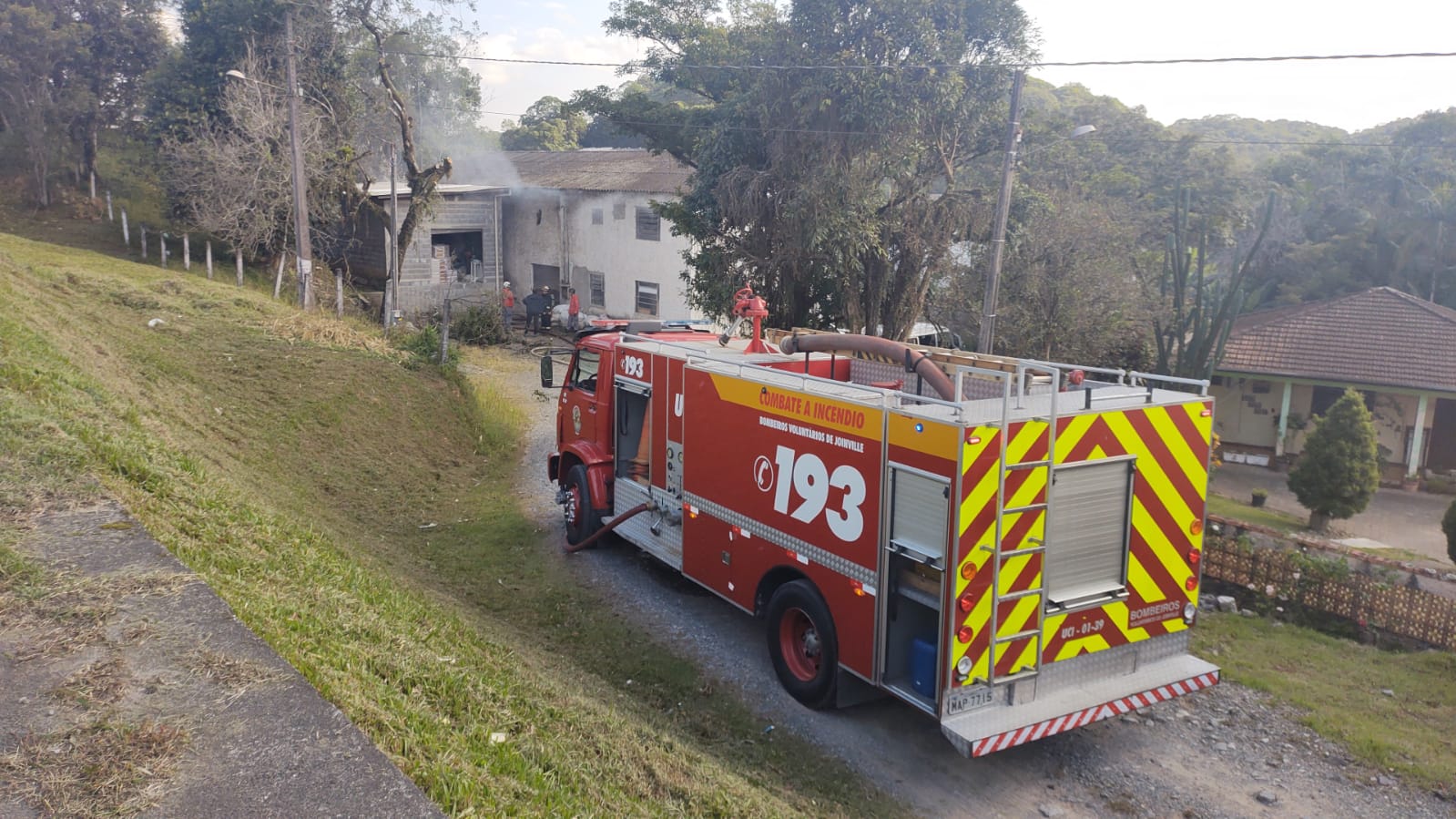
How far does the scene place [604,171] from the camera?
36250 mm

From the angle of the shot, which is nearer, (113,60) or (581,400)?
(581,400)

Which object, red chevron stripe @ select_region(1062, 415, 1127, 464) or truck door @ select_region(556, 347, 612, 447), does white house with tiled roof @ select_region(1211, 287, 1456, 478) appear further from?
red chevron stripe @ select_region(1062, 415, 1127, 464)

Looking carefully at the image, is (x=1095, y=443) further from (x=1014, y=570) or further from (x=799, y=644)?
(x=799, y=644)

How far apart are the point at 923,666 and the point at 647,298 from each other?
25.9 m

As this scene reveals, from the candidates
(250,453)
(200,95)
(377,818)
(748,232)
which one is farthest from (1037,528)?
(200,95)

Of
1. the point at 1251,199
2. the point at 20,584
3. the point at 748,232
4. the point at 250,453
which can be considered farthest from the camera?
the point at 1251,199

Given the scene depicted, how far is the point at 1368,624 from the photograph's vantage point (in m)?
10.3

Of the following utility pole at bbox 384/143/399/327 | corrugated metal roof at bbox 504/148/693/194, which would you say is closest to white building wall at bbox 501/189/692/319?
corrugated metal roof at bbox 504/148/693/194

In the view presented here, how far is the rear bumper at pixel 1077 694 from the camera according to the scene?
654 cm

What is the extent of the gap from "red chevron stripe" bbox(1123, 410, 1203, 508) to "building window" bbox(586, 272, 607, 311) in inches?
1085

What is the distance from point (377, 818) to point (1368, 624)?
1037 centimetres

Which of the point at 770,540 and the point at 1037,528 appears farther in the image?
the point at 770,540

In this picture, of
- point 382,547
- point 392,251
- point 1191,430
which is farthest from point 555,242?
point 1191,430

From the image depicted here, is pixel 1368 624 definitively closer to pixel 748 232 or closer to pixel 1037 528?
pixel 1037 528
